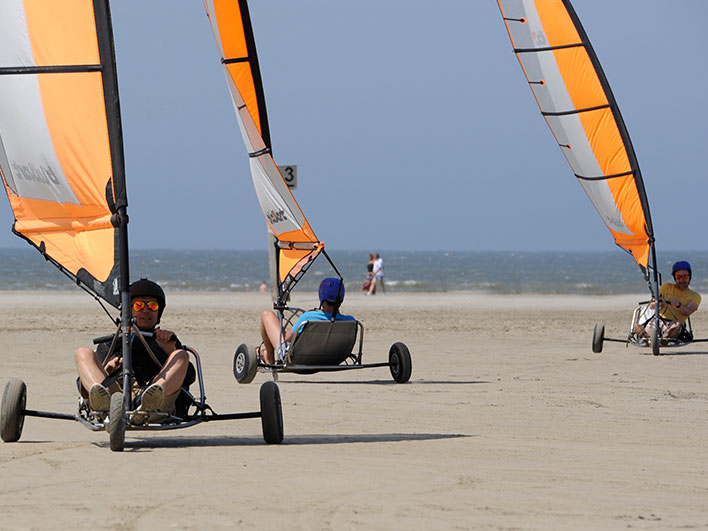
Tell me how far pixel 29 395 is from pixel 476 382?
424 cm

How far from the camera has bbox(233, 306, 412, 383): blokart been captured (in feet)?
36.2

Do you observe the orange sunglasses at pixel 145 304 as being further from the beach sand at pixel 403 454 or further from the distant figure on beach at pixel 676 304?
the distant figure on beach at pixel 676 304

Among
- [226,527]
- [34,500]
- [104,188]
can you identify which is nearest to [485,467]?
[226,527]

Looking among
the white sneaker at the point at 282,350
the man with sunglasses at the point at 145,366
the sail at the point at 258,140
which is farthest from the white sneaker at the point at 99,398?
the sail at the point at 258,140

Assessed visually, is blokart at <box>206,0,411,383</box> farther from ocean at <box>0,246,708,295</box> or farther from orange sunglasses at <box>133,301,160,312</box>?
ocean at <box>0,246,708,295</box>

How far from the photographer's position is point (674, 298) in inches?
613

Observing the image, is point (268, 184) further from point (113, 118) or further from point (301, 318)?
point (113, 118)

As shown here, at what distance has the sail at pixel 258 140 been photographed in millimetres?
13148

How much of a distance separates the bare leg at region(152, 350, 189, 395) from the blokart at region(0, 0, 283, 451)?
0.15 meters

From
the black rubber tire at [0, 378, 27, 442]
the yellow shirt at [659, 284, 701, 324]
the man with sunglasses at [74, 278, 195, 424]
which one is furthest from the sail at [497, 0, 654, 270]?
the black rubber tire at [0, 378, 27, 442]

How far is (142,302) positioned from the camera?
7.07m

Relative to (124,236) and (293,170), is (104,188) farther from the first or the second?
(293,170)

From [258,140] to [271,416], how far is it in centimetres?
692

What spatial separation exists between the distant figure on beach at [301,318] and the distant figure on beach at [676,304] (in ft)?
18.3
